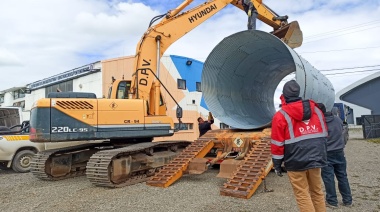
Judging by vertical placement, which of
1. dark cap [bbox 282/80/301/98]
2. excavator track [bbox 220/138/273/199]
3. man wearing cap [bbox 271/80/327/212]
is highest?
dark cap [bbox 282/80/301/98]

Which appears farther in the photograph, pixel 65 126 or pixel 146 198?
pixel 65 126

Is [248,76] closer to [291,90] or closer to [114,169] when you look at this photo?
[114,169]

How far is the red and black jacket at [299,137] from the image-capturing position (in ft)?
11.7

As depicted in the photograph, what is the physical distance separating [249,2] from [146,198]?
257 inches

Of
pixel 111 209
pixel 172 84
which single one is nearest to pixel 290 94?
pixel 111 209

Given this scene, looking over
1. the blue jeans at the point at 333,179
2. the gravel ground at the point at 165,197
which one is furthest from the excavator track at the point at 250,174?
the blue jeans at the point at 333,179

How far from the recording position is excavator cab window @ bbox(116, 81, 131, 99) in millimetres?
8547

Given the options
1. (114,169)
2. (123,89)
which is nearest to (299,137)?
(114,169)

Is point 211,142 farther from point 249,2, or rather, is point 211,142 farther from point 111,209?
point 249,2

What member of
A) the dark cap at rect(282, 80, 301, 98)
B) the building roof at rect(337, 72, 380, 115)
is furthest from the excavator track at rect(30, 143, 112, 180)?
the building roof at rect(337, 72, 380, 115)

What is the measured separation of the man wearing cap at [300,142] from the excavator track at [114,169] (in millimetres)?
3997

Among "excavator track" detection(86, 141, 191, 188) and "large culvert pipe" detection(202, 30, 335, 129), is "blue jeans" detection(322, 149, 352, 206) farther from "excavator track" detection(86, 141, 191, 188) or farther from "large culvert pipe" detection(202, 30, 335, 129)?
"excavator track" detection(86, 141, 191, 188)

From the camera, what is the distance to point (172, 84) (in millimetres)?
19875

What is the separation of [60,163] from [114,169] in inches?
79.7
